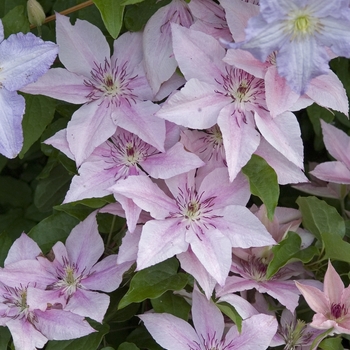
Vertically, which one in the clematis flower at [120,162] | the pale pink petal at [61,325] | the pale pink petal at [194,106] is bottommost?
the pale pink petal at [61,325]

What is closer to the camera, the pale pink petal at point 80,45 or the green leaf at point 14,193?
the pale pink petal at point 80,45

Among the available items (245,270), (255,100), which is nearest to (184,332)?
(245,270)

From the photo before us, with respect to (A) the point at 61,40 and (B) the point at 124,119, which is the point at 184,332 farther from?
(A) the point at 61,40

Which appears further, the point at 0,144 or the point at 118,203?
the point at 118,203

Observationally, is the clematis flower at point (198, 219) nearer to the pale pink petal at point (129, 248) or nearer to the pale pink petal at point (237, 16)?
the pale pink petal at point (129, 248)

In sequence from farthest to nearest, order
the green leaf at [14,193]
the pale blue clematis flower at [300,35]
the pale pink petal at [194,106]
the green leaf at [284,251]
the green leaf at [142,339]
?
the green leaf at [14,193] → the green leaf at [142,339] → the green leaf at [284,251] → the pale pink petal at [194,106] → the pale blue clematis flower at [300,35]

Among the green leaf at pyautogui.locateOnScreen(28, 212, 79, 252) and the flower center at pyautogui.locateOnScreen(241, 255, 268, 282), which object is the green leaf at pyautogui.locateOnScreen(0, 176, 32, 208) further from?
the flower center at pyautogui.locateOnScreen(241, 255, 268, 282)

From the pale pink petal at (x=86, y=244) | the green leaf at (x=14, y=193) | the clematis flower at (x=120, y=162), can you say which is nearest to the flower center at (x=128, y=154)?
the clematis flower at (x=120, y=162)

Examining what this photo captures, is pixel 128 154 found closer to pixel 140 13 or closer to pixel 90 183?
pixel 90 183
